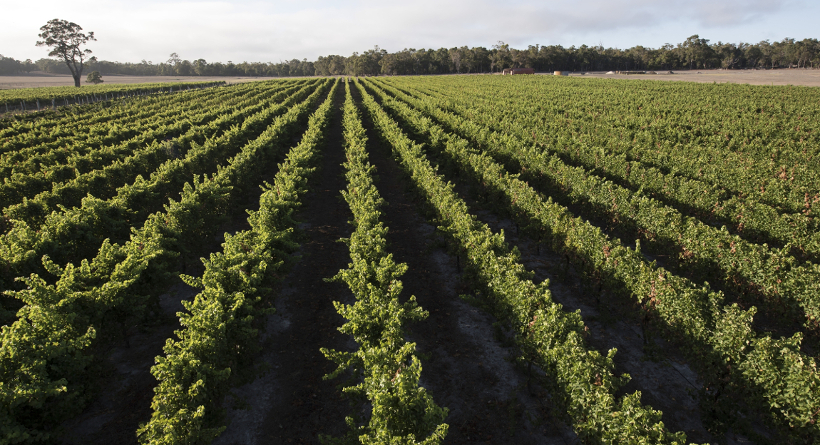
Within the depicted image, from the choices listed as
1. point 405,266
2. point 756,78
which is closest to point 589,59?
point 756,78

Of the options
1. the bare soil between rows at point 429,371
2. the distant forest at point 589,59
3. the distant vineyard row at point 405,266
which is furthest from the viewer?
the distant forest at point 589,59

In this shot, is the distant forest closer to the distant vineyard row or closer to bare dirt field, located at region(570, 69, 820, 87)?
bare dirt field, located at region(570, 69, 820, 87)

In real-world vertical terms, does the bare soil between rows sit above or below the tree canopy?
below

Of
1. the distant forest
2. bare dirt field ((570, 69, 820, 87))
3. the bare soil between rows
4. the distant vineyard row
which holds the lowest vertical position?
the bare soil between rows

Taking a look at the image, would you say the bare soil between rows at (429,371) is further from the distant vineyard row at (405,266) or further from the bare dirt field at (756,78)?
the bare dirt field at (756,78)

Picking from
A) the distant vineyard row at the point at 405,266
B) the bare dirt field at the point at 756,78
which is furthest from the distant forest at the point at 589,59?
the distant vineyard row at the point at 405,266

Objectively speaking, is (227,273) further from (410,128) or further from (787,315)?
(410,128)

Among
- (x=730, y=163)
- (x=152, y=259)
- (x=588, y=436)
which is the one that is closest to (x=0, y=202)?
(x=152, y=259)

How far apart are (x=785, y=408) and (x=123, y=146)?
3405 centimetres

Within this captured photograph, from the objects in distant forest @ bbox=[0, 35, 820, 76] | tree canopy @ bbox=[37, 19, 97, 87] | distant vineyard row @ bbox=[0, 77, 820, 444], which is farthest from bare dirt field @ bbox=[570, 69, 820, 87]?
tree canopy @ bbox=[37, 19, 97, 87]

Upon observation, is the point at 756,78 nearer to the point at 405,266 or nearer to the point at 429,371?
the point at 405,266

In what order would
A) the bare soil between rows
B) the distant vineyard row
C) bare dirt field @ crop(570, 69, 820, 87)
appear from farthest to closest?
bare dirt field @ crop(570, 69, 820, 87) < the bare soil between rows < the distant vineyard row

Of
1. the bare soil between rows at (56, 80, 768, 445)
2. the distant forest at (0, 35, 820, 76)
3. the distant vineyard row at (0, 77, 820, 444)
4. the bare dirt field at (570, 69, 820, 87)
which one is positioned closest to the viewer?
the distant vineyard row at (0, 77, 820, 444)

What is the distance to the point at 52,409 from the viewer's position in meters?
7.33
